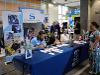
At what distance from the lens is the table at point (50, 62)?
8.13 feet

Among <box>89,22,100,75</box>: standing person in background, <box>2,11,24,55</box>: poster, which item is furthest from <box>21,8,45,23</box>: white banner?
<box>89,22,100,75</box>: standing person in background

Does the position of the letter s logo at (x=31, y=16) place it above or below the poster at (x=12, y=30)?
above

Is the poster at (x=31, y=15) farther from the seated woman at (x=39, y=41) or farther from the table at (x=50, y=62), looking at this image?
the table at (x=50, y=62)

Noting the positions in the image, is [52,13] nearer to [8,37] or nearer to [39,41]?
[8,37]

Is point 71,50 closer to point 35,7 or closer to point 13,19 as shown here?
point 13,19

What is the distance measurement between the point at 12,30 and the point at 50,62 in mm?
2614

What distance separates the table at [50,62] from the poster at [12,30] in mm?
1934

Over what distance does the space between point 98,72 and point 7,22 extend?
3.30 metres

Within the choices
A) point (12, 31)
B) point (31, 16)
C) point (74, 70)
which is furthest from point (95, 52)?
point (31, 16)

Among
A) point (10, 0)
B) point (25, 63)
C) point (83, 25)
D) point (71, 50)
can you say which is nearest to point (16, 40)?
point (10, 0)

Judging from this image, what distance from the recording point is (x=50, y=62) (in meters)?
2.80

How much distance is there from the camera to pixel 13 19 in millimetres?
4914

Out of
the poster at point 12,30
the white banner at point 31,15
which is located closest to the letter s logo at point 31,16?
the white banner at point 31,15

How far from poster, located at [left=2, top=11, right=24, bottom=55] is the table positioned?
193cm
